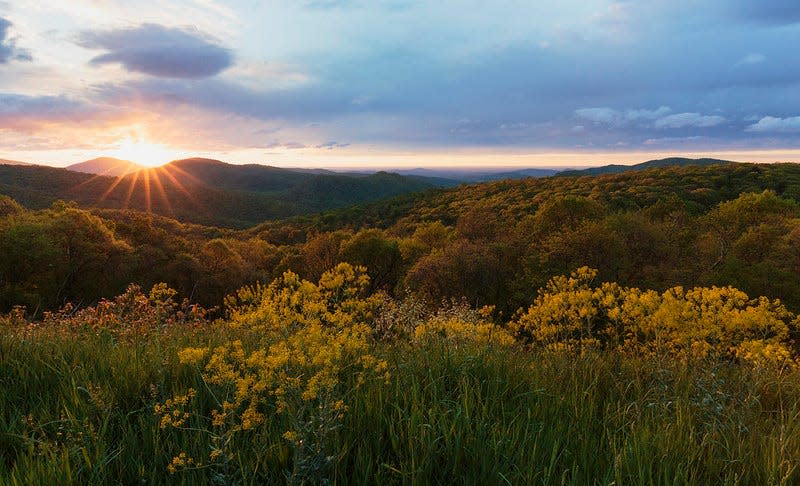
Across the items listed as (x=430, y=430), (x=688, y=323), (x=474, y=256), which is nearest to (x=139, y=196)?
(x=474, y=256)

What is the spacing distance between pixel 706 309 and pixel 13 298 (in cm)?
3381

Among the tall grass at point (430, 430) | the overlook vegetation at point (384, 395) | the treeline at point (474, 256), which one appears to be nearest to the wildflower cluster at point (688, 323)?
the overlook vegetation at point (384, 395)

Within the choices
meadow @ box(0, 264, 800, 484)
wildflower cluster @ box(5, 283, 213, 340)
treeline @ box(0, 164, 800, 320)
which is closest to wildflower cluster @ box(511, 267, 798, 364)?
meadow @ box(0, 264, 800, 484)

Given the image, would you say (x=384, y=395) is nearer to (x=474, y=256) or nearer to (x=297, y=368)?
(x=297, y=368)

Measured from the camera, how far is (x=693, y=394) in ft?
12.9

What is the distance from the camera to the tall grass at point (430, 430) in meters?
2.29

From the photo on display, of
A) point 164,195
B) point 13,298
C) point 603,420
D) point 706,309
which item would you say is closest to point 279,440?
point 603,420

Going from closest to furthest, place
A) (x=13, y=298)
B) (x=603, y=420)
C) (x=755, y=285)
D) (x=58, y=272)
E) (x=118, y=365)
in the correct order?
1. (x=603, y=420)
2. (x=118, y=365)
3. (x=755, y=285)
4. (x=13, y=298)
5. (x=58, y=272)

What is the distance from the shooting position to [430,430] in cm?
262

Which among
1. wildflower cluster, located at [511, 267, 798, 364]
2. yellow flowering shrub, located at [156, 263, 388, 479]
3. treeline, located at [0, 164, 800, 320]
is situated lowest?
treeline, located at [0, 164, 800, 320]

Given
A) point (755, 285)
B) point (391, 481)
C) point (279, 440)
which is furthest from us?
point (755, 285)

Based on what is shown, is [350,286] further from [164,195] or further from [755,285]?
[164,195]

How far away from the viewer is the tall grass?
90.0 inches

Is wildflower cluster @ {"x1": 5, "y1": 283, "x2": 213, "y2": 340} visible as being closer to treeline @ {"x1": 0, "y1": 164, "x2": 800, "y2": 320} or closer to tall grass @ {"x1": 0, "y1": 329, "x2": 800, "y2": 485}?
tall grass @ {"x1": 0, "y1": 329, "x2": 800, "y2": 485}
